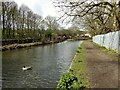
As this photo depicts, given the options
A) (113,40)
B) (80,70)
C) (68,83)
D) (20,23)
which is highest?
(20,23)

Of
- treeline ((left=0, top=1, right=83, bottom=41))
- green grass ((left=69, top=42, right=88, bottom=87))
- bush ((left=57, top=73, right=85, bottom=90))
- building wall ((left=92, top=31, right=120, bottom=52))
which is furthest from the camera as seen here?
treeline ((left=0, top=1, right=83, bottom=41))

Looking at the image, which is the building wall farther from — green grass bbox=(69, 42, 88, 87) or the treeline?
the treeline

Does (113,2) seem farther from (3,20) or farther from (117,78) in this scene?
(3,20)

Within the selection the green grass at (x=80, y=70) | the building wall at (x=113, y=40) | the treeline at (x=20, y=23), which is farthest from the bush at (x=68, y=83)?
the treeline at (x=20, y=23)

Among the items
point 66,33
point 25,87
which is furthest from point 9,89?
point 66,33

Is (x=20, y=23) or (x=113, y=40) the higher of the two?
(x=20, y=23)

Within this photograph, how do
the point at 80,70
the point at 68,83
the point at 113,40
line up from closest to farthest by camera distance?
1. the point at 68,83
2. the point at 80,70
3. the point at 113,40

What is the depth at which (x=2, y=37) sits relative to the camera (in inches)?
2066

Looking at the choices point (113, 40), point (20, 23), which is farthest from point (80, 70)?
point (20, 23)

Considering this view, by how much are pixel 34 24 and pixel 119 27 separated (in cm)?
5259

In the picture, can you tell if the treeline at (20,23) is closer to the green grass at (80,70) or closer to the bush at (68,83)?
the green grass at (80,70)

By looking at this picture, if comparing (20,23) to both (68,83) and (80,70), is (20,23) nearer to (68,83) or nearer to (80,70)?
(80,70)

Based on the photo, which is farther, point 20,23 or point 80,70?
point 20,23

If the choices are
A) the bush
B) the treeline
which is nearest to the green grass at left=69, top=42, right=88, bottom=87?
the bush
